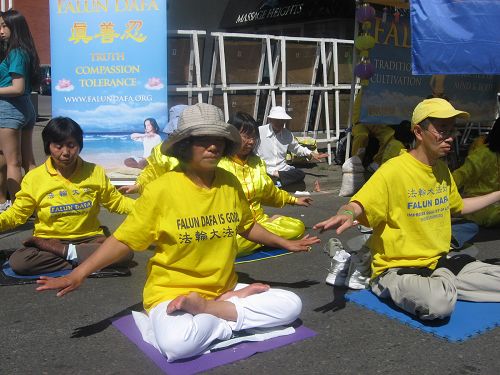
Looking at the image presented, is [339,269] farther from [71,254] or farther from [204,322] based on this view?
[71,254]

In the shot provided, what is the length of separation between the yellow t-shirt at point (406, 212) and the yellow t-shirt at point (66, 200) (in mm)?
1994

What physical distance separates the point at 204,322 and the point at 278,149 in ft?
17.0

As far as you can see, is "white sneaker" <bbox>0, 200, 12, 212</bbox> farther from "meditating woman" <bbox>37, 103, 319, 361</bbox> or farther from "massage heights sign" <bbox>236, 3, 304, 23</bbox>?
"massage heights sign" <bbox>236, 3, 304, 23</bbox>

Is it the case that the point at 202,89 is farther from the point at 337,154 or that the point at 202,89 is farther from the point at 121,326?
the point at 121,326

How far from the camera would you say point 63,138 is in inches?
171

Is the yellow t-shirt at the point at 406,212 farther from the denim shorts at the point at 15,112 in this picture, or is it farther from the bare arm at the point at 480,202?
the denim shorts at the point at 15,112

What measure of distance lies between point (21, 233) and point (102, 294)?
2.02 metres

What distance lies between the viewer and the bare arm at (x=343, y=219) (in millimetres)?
3188

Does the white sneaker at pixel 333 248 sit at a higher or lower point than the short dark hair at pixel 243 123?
lower

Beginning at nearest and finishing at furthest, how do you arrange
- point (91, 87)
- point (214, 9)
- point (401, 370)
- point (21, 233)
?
1. point (401, 370)
2. point (21, 233)
3. point (91, 87)
4. point (214, 9)

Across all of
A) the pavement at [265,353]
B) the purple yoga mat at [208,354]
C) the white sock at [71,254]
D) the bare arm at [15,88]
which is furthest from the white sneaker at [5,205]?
the purple yoga mat at [208,354]

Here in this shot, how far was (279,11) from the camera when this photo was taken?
14680 millimetres

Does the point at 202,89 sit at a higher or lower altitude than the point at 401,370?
higher

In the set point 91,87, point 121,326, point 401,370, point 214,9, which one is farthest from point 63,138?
point 214,9
